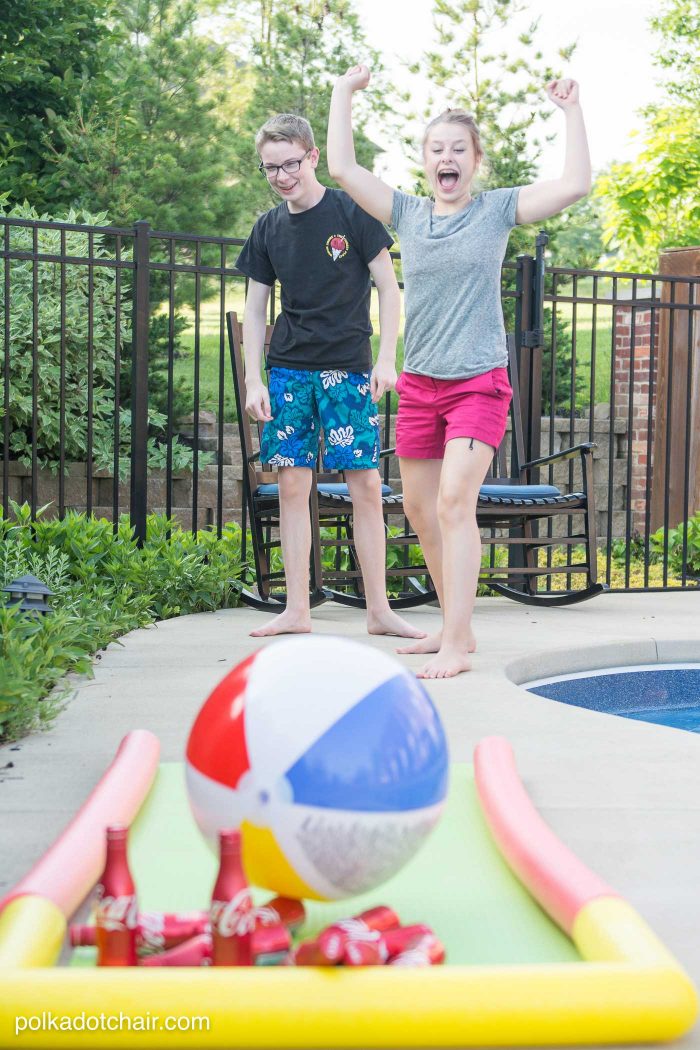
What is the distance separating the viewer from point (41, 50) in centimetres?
908

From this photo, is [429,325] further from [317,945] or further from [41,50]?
[41,50]

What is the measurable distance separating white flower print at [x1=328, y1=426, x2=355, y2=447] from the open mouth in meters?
0.93

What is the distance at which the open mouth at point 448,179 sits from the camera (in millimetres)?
3455

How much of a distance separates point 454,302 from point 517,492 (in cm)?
166

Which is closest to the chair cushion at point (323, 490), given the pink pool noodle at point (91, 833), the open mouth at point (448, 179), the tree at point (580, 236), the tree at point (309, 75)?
the open mouth at point (448, 179)

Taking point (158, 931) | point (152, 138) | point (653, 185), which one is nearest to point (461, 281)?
point (158, 931)

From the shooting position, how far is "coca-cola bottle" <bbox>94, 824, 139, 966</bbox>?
1325 millimetres

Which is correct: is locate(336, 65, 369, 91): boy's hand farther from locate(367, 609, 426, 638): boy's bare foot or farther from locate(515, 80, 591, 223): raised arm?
locate(367, 609, 426, 638): boy's bare foot

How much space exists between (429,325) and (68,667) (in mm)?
1526

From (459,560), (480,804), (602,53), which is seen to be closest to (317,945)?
(480,804)

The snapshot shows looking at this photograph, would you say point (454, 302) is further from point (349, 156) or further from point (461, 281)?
point (349, 156)

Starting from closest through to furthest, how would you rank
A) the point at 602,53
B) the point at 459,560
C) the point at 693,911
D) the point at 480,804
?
1. the point at 693,911
2. the point at 480,804
3. the point at 459,560
4. the point at 602,53

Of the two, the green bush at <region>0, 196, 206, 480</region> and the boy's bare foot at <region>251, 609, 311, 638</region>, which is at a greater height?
the green bush at <region>0, 196, 206, 480</region>

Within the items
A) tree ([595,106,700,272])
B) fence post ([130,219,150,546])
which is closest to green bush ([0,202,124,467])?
fence post ([130,219,150,546])
